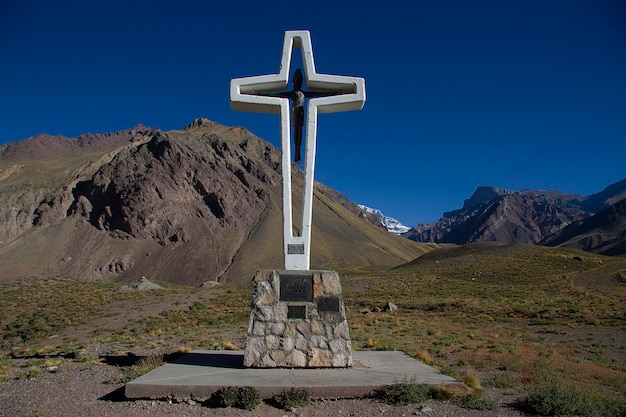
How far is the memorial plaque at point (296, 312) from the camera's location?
912 centimetres

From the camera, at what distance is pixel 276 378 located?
7855mm

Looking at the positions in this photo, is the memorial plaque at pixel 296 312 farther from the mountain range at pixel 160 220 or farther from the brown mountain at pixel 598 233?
the brown mountain at pixel 598 233

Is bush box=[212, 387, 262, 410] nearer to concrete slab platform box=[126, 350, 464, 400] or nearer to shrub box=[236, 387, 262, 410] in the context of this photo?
shrub box=[236, 387, 262, 410]

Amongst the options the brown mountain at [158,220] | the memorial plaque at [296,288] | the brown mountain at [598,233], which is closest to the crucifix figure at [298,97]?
the memorial plaque at [296,288]

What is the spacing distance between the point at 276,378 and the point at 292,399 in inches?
40.5

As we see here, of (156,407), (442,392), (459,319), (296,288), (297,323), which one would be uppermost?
(296,288)

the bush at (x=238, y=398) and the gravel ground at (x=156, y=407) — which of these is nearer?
the gravel ground at (x=156, y=407)

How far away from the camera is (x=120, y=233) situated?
285 feet

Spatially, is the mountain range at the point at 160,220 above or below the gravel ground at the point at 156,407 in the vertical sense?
above

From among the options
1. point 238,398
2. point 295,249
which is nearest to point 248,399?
point 238,398

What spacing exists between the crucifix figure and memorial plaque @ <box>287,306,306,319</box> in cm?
118

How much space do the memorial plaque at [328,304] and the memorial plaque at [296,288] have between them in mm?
203

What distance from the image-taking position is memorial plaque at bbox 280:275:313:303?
9.23 meters

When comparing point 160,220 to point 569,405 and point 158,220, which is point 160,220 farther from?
point 569,405
